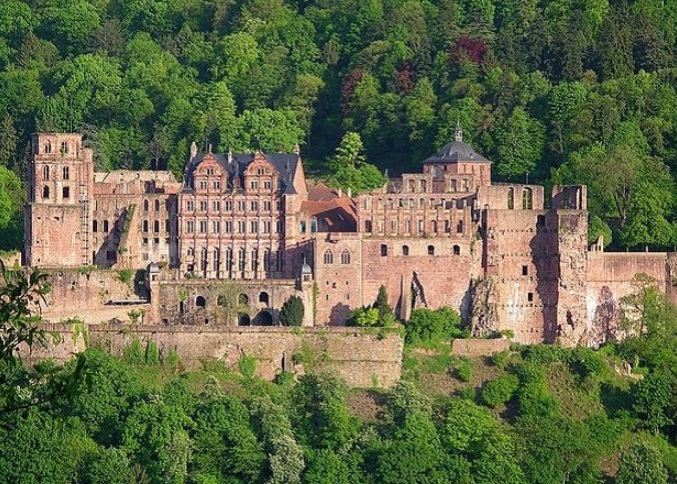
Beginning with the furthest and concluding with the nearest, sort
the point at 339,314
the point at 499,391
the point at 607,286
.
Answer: the point at 607,286 → the point at 339,314 → the point at 499,391

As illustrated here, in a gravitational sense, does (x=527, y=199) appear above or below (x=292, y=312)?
above

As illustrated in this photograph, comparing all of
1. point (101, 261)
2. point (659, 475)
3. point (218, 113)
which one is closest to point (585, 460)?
point (659, 475)

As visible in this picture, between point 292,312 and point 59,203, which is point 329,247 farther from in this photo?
point 59,203

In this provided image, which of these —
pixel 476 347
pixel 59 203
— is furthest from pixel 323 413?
pixel 59 203

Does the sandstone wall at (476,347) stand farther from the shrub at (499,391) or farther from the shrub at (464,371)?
the shrub at (499,391)

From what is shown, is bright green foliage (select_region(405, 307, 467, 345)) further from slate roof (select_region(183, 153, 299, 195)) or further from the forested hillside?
the forested hillside
